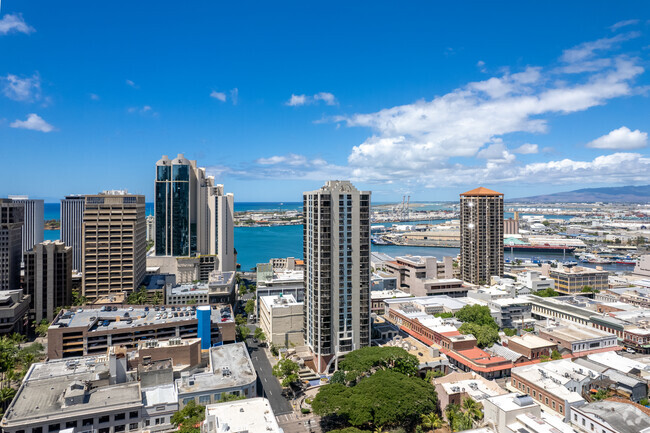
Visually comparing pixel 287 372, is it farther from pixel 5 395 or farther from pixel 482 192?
pixel 482 192

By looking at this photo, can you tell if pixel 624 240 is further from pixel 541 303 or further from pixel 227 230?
pixel 227 230

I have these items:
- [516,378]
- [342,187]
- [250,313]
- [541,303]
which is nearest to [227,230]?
[250,313]

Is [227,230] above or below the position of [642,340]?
above

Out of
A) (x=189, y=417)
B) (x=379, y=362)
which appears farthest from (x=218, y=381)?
(x=379, y=362)

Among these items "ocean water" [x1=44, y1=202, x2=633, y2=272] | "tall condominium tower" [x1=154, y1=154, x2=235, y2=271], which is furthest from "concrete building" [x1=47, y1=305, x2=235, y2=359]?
"ocean water" [x1=44, y1=202, x2=633, y2=272]

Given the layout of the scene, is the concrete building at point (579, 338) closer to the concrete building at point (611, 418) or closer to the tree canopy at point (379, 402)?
the concrete building at point (611, 418)

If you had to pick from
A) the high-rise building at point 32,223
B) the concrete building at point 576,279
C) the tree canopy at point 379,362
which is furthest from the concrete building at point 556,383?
the high-rise building at point 32,223
